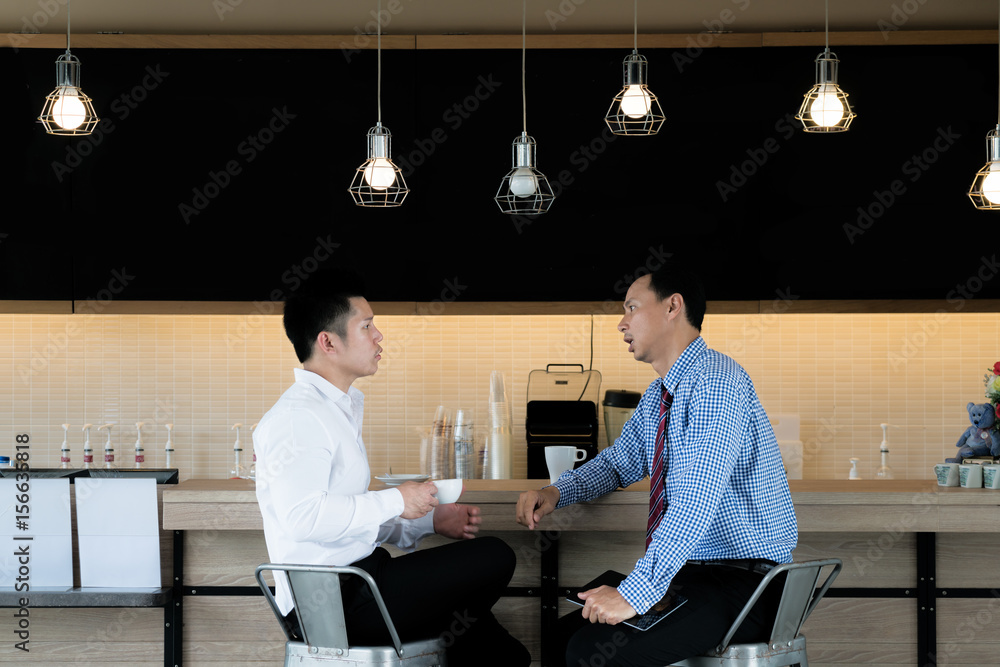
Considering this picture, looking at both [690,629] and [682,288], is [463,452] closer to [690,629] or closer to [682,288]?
[682,288]

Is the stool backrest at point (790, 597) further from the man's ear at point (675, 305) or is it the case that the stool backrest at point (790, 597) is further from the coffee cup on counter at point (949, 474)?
the coffee cup on counter at point (949, 474)

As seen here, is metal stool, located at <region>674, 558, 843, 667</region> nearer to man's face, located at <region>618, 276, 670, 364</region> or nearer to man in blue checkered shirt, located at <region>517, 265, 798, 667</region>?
man in blue checkered shirt, located at <region>517, 265, 798, 667</region>

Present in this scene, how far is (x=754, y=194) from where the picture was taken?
146 inches

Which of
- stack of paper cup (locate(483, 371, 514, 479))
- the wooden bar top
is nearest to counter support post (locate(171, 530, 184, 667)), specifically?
the wooden bar top

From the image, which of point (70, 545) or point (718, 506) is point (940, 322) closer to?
point (718, 506)

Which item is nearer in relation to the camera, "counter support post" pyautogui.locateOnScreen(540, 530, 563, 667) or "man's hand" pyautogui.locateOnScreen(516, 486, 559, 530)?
"man's hand" pyautogui.locateOnScreen(516, 486, 559, 530)

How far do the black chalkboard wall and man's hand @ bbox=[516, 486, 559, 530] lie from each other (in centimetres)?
163

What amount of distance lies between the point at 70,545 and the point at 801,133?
287 centimetres

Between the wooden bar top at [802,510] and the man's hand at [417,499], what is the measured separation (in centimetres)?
51

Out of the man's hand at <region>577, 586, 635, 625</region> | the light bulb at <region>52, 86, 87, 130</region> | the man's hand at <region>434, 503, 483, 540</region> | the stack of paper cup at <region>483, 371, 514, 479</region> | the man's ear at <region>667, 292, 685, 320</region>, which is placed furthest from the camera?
the stack of paper cup at <region>483, 371, 514, 479</region>

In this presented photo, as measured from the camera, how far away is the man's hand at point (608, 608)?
168 centimetres

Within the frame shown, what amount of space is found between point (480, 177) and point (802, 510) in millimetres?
1909

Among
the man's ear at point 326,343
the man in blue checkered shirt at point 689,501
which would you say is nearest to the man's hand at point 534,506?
the man in blue checkered shirt at point 689,501

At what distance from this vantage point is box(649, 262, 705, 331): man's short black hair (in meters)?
2.06
